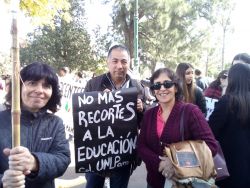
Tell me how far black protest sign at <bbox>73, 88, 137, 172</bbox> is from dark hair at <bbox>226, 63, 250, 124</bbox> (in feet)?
2.77

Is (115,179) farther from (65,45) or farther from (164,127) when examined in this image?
(65,45)

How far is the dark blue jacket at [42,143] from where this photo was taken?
87.2 inches

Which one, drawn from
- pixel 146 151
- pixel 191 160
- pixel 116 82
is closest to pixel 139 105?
pixel 116 82

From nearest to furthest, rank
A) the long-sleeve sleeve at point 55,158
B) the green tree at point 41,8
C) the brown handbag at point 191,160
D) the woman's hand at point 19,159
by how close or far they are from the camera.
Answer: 1. the woman's hand at point 19,159
2. the long-sleeve sleeve at point 55,158
3. the brown handbag at point 191,160
4. the green tree at point 41,8

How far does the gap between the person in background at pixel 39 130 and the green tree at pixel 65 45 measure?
18.3 metres

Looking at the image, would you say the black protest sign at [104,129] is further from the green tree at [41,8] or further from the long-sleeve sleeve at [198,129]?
the green tree at [41,8]

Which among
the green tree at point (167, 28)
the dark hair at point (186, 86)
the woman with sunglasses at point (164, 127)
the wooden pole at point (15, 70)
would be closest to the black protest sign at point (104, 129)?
the woman with sunglasses at point (164, 127)

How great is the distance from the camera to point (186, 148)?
2.90 metres

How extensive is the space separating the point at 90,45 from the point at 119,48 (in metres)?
18.7

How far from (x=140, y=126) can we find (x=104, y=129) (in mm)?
328

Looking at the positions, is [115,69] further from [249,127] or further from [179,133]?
[249,127]

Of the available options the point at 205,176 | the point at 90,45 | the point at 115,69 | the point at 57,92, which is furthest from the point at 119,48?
the point at 90,45

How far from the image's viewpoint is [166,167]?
115 inches

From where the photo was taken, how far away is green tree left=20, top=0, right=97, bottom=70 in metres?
20.6
